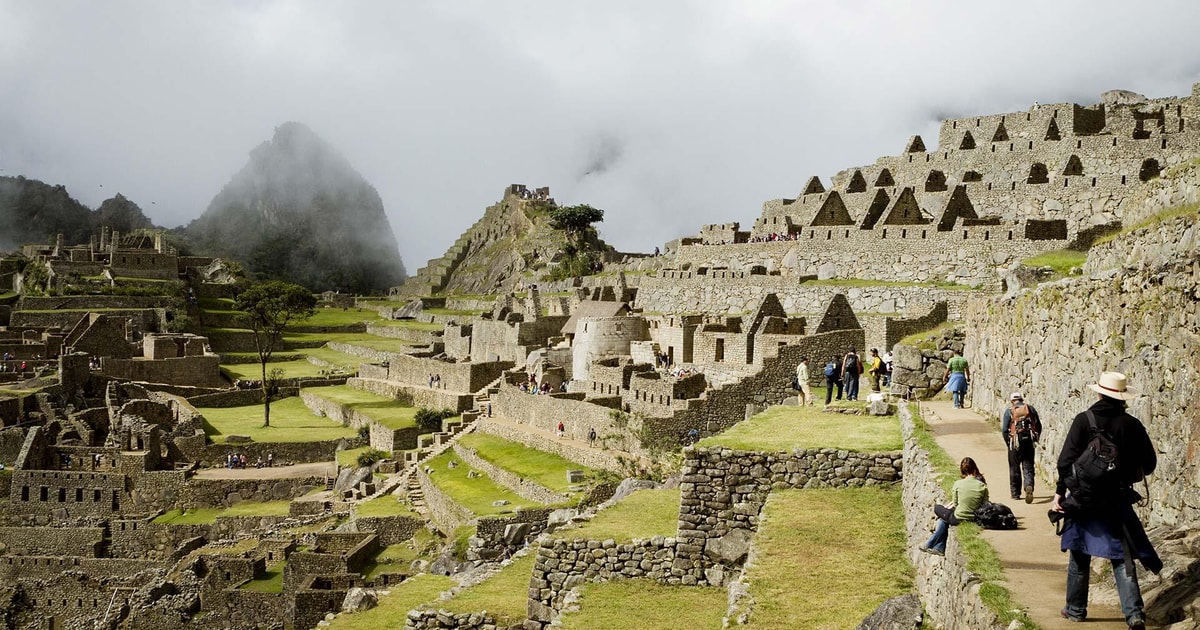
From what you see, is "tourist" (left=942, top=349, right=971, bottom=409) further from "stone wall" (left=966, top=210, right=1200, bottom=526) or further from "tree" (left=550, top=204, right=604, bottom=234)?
"tree" (left=550, top=204, right=604, bottom=234)

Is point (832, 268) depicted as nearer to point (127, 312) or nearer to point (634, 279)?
point (634, 279)

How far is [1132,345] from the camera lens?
286 inches

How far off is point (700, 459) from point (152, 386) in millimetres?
41146

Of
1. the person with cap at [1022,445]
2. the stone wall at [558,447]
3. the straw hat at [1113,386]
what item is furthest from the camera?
the stone wall at [558,447]

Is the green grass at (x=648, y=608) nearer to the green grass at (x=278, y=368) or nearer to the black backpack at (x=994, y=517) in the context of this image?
the black backpack at (x=994, y=517)

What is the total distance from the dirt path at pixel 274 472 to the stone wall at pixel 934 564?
91.7 feet

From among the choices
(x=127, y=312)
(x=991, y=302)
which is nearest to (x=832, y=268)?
(x=991, y=302)

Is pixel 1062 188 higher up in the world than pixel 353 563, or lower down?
higher up

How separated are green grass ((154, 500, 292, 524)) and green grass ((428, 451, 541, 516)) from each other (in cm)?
564

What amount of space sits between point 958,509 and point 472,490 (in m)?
20.2

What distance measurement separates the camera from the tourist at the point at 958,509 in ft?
26.1

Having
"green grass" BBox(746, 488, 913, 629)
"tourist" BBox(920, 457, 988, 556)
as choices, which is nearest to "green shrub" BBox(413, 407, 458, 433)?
"green grass" BBox(746, 488, 913, 629)

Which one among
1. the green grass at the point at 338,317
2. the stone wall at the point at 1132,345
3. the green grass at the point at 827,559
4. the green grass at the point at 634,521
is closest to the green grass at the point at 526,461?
the green grass at the point at 634,521

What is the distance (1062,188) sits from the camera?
33438 mm
